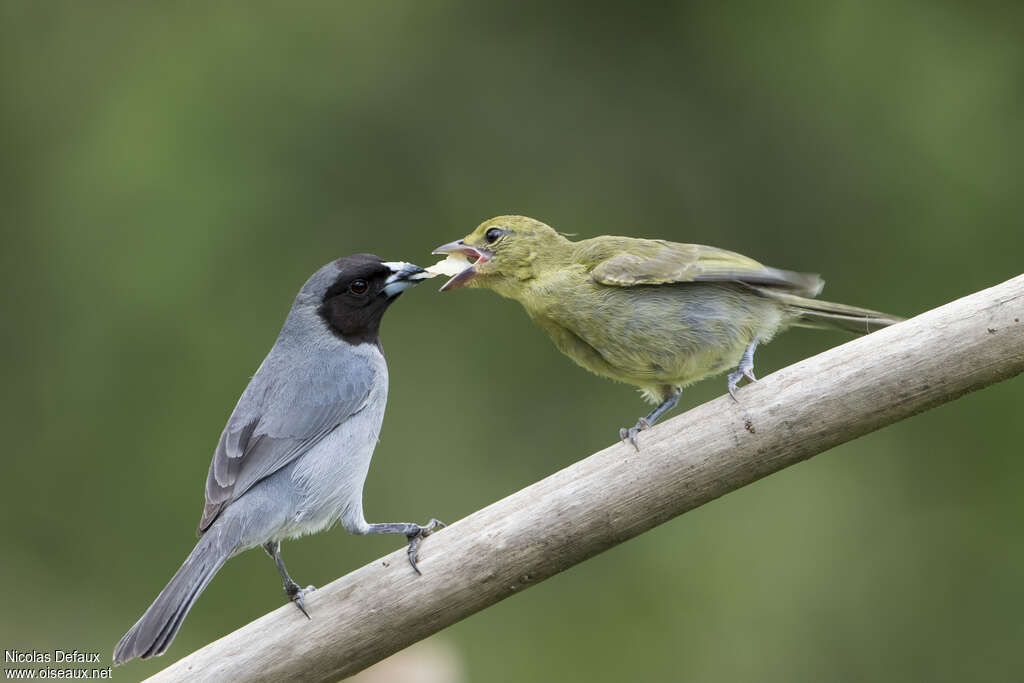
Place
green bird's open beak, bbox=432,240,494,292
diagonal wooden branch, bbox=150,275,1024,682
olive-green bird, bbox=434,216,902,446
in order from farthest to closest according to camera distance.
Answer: green bird's open beak, bbox=432,240,494,292 < olive-green bird, bbox=434,216,902,446 < diagonal wooden branch, bbox=150,275,1024,682

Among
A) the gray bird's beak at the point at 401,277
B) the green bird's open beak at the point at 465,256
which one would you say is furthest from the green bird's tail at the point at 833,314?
the gray bird's beak at the point at 401,277

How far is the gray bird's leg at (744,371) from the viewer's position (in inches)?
122

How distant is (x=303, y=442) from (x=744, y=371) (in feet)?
4.51

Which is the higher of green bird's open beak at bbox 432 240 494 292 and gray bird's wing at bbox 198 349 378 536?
green bird's open beak at bbox 432 240 494 292

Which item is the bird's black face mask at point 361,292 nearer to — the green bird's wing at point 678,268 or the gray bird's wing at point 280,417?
the gray bird's wing at point 280,417

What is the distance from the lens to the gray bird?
10.2ft

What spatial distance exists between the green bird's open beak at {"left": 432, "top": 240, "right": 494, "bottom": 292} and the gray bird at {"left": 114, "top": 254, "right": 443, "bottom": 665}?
139 mm

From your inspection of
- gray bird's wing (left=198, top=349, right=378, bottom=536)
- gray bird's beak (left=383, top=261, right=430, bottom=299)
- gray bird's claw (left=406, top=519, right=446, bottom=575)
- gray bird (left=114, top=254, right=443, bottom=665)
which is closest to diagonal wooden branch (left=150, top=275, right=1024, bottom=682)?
gray bird's claw (left=406, top=519, right=446, bottom=575)

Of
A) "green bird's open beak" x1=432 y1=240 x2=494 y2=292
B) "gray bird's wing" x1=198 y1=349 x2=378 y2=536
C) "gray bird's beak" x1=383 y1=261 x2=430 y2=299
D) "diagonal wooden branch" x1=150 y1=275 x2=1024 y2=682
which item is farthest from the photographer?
"gray bird's beak" x1=383 y1=261 x2=430 y2=299

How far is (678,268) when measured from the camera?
11.2 feet

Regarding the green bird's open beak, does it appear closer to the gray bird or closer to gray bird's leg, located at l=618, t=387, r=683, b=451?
the gray bird

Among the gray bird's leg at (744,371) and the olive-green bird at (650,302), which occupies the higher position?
the olive-green bird at (650,302)

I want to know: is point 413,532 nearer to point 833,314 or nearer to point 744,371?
point 744,371

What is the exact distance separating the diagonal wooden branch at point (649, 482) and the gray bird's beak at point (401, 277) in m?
0.92
